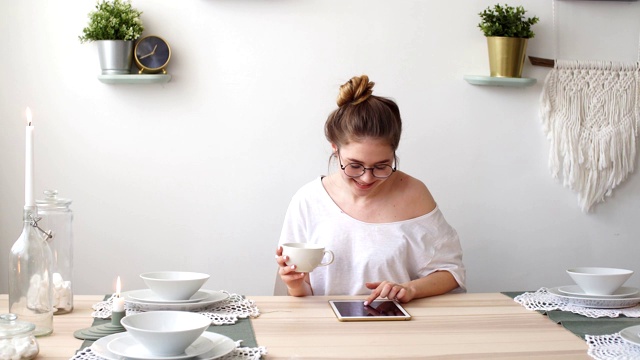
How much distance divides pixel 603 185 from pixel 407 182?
1.06 metres

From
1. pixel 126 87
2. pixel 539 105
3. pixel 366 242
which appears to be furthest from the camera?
pixel 539 105

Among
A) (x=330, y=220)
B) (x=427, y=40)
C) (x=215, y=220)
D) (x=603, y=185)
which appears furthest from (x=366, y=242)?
(x=603, y=185)

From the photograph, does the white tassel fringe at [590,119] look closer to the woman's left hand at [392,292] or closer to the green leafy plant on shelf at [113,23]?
the woman's left hand at [392,292]

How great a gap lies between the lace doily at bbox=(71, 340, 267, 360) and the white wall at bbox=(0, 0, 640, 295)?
1475mm

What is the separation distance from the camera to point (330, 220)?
7.67ft

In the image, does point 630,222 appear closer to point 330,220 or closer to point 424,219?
point 424,219

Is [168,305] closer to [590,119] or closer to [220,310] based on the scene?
[220,310]

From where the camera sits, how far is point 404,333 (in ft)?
5.32

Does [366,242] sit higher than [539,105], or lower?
lower

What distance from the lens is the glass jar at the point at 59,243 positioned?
1718mm

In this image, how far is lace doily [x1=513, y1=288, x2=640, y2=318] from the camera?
5.89 ft

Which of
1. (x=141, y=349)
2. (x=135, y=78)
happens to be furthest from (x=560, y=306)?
(x=135, y=78)

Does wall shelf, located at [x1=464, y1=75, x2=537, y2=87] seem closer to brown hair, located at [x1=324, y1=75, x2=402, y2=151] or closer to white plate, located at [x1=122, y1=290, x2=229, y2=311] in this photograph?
brown hair, located at [x1=324, y1=75, x2=402, y2=151]

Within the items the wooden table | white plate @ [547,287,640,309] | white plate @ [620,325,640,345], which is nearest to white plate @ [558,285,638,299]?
white plate @ [547,287,640,309]
